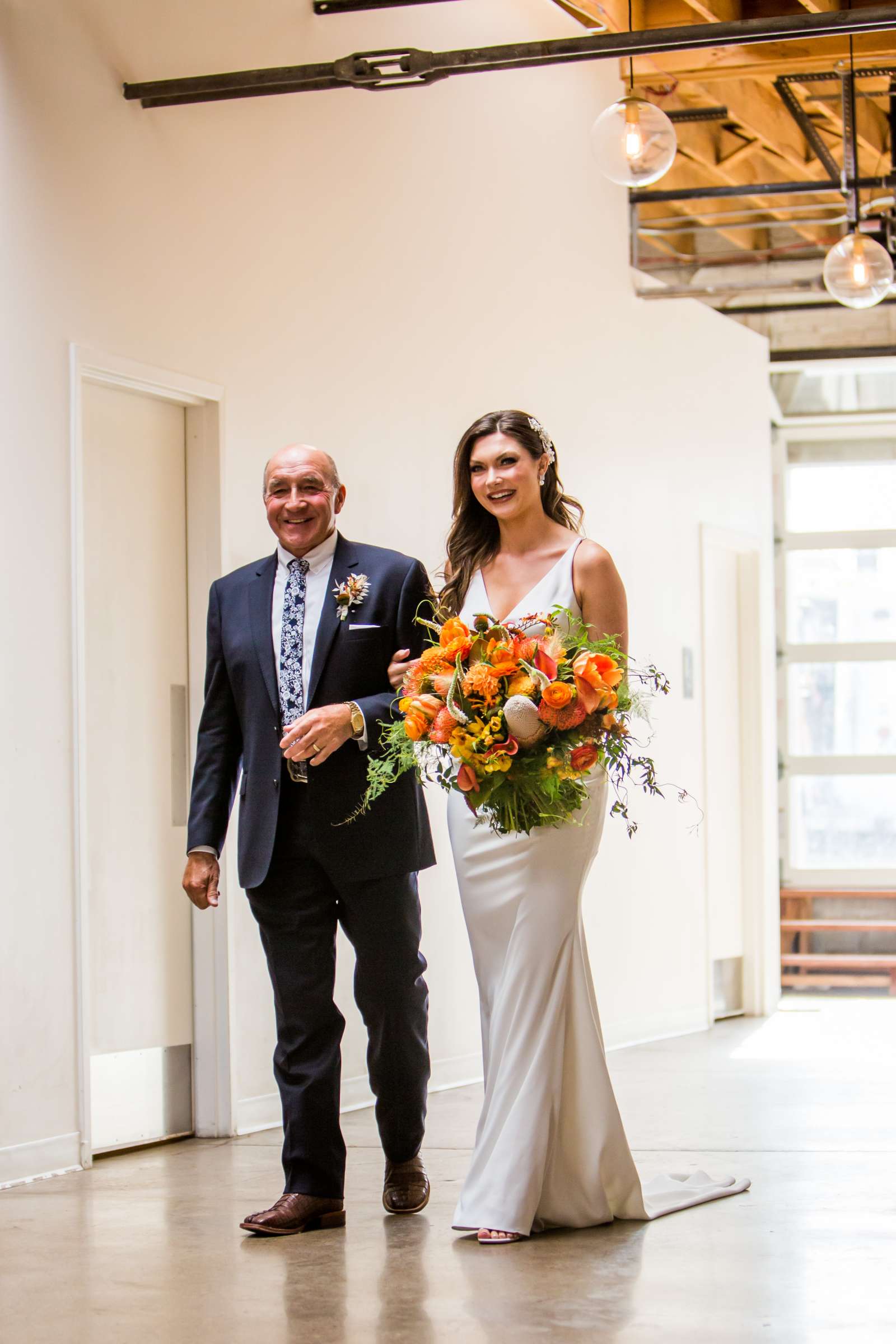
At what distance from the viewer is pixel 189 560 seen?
510cm

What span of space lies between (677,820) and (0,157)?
447 centimetres

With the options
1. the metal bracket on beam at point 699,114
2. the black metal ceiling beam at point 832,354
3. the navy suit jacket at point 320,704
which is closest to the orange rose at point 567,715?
the navy suit jacket at point 320,704

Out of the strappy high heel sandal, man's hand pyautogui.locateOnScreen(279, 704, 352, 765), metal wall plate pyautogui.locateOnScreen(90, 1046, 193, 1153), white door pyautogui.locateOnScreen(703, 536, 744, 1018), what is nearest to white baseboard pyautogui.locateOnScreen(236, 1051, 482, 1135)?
metal wall plate pyautogui.locateOnScreen(90, 1046, 193, 1153)

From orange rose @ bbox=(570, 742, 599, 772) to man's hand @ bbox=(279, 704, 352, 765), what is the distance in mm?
507

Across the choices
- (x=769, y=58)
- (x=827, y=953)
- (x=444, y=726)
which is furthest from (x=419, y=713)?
(x=827, y=953)

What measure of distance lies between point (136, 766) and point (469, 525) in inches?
62.6

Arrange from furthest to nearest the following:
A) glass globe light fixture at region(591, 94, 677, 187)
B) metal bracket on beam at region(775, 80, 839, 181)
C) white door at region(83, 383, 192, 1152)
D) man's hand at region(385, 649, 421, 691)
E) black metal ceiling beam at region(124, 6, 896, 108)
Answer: metal bracket on beam at region(775, 80, 839, 181) < glass globe light fixture at region(591, 94, 677, 187) < white door at region(83, 383, 192, 1152) < black metal ceiling beam at region(124, 6, 896, 108) < man's hand at region(385, 649, 421, 691)

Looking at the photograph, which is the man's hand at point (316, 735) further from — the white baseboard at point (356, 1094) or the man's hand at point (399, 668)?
the white baseboard at point (356, 1094)

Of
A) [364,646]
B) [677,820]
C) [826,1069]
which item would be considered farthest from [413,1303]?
[677,820]

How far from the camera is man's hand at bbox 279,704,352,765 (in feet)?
11.2

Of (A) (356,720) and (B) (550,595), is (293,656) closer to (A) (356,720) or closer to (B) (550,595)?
(A) (356,720)

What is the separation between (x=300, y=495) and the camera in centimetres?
367

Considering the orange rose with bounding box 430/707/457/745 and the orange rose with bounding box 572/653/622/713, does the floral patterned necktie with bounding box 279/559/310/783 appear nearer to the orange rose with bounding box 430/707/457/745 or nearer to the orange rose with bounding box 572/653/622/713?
the orange rose with bounding box 430/707/457/745

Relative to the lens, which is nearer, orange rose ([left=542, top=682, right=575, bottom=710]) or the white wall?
orange rose ([left=542, top=682, right=575, bottom=710])
